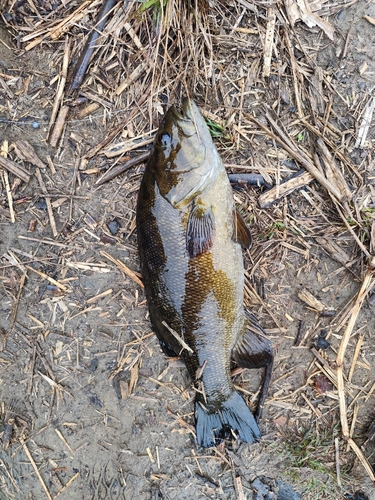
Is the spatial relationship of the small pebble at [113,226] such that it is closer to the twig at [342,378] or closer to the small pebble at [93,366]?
the small pebble at [93,366]

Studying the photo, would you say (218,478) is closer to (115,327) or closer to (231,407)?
(231,407)

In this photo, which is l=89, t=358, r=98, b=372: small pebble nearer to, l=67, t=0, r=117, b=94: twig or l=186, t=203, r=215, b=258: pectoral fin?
l=186, t=203, r=215, b=258: pectoral fin

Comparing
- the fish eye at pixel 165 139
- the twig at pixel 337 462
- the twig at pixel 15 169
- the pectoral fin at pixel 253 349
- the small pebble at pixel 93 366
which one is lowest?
the twig at pixel 337 462

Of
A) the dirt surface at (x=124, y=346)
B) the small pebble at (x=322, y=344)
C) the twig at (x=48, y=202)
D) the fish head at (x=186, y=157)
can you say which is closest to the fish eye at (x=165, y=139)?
the fish head at (x=186, y=157)

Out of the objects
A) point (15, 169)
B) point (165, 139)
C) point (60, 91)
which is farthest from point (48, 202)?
point (165, 139)

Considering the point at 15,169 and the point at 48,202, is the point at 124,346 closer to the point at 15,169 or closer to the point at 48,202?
the point at 48,202
